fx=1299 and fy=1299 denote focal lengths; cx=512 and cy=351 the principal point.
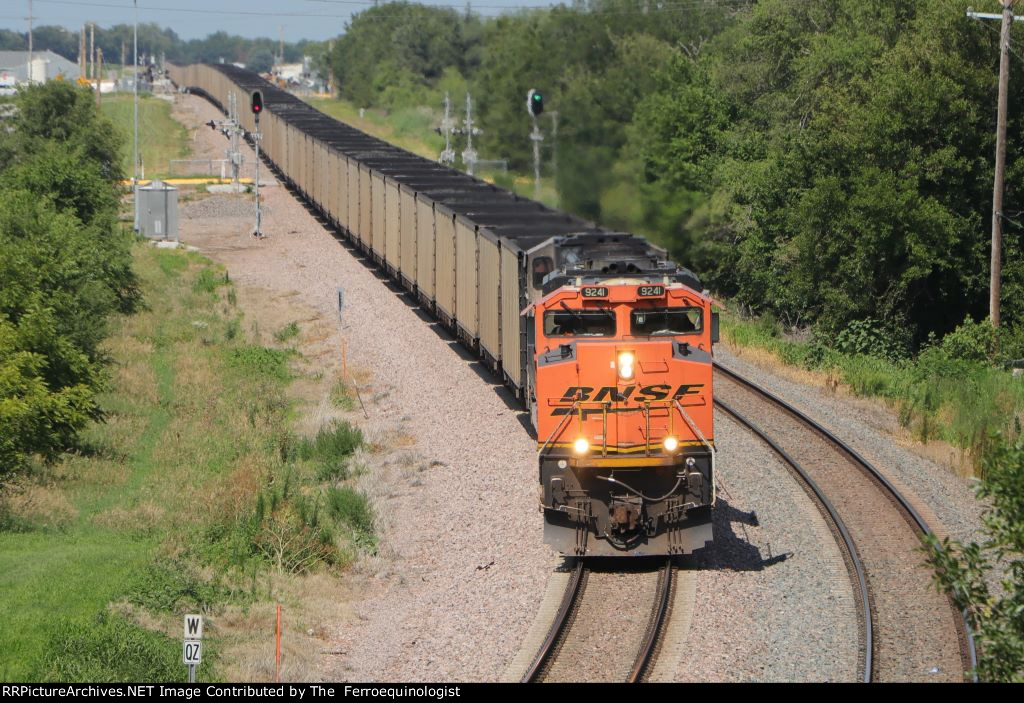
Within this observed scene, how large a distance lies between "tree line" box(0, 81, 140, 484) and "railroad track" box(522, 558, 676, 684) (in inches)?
418

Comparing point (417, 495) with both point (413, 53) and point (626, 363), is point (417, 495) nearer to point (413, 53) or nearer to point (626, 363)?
point (626, 363)

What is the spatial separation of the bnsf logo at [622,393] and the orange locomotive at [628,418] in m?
0.01

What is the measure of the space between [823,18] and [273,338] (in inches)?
1125

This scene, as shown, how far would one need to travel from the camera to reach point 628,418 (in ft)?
54.2

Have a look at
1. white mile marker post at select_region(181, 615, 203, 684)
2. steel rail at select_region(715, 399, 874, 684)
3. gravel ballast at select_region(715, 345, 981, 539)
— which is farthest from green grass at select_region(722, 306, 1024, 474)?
white mile marker post at select_region(181, 615, 203, 684)

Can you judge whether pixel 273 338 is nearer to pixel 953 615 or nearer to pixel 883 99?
pixel 883 99

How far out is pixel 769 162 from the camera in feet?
157

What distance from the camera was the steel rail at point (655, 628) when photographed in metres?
14.0

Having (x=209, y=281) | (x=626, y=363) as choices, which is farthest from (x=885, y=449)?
(x=209, y=281)

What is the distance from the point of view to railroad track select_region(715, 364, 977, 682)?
14.6m

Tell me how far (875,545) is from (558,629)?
5.67 metres

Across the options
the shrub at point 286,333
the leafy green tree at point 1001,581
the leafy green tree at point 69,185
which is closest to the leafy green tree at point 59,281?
the shrub at point 286,333

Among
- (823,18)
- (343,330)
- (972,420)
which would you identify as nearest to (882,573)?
(972,420)

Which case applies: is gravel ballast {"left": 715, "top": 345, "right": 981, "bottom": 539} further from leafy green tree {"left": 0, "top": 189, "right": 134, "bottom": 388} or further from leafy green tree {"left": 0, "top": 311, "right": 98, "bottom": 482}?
leafy green tree {"left": 0, "top": 189, "right": 134, "bottom": 388}
